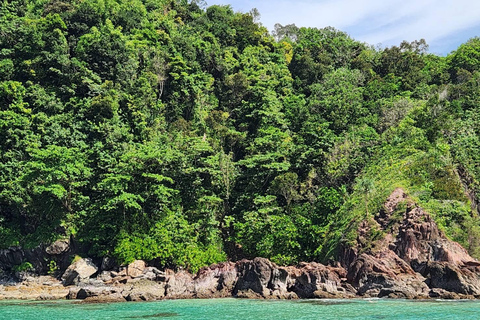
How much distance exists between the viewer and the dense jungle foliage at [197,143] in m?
27.9

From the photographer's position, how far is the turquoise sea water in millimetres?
16453

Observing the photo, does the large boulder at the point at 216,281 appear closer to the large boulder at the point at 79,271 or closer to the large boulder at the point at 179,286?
the large boulder at the point at 179,286

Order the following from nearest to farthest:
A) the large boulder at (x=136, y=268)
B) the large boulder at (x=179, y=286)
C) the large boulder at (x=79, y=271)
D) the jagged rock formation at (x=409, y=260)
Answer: the jagged rock formation at (x=409, y=260)
the large boulder at (x=179, y=286)
the large boulder at (x=136, y=268)
the large boulder at (x=79, y=271)

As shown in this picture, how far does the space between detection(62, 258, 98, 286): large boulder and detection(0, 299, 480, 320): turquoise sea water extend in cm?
405

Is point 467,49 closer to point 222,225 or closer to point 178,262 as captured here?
point 222,225

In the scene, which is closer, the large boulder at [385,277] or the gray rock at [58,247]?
the large boulder at [385,277]

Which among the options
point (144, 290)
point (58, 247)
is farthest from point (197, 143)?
point (144, 290)

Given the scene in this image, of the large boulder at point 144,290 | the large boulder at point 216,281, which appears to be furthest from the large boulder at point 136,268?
the large boulder at point 216,281

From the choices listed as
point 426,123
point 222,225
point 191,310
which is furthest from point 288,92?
point 191,310

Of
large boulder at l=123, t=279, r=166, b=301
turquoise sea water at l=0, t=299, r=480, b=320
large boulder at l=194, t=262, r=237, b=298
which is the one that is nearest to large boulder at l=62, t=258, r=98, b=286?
large boulder at l=123, t=279, r=166, b=301

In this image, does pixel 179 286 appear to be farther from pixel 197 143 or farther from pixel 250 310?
pixel 197 143

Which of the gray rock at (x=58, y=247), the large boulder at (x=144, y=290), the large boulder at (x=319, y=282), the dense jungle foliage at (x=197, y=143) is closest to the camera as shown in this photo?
the large boulder at (x=319, y=282)

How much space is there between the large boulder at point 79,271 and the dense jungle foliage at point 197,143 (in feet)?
3.36

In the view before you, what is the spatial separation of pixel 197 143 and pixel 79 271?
11.0m
